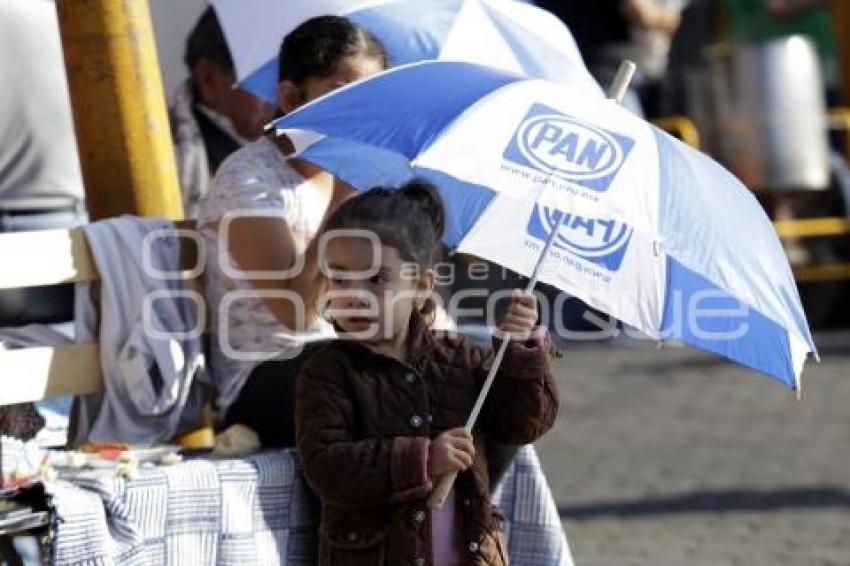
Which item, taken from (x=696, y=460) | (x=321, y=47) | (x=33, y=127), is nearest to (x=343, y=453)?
(x=321, y=47)

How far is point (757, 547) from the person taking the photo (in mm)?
6992

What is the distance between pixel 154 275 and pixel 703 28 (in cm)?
1080

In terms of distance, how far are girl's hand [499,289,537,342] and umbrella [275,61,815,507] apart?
0.16 feet

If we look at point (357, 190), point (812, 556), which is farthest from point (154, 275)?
point (812, 556)

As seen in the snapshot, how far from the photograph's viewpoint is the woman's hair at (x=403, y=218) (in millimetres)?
4164

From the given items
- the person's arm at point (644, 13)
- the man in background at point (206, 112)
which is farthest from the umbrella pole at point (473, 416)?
the person's arm at point (644, 13)

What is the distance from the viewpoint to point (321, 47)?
484cm

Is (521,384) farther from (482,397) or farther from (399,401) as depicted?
(399,401)

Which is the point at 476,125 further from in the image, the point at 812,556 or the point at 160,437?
the point at 812,556

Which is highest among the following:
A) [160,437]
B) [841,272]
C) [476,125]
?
[476,125]

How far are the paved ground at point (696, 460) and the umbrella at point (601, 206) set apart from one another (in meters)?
2.66

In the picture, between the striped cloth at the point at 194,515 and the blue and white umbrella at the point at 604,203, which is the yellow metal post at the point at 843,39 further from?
the blue and white umbrella at the point at 604,203

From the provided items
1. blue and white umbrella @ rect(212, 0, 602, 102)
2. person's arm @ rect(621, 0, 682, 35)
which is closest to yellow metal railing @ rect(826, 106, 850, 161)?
person's arm @ rect(621, 0, 682, 35)

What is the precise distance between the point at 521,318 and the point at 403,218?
11.9 inches
